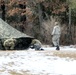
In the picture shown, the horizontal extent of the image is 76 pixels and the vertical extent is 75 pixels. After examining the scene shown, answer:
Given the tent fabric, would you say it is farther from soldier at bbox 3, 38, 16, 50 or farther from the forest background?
the forest background

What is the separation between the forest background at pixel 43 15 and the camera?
3528 centimetres

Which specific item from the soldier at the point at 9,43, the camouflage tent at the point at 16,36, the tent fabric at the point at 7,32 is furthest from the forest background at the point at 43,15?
the soldier at the point at 9,43

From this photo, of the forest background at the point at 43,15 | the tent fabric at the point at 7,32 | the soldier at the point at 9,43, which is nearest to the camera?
the soldier at the point at 9,43

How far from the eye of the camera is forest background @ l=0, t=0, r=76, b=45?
116 feet

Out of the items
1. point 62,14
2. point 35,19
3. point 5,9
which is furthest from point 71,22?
point 5,9

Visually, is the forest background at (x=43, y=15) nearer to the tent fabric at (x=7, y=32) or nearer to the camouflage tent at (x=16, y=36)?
the camouflage tent at (x=16, y=36)

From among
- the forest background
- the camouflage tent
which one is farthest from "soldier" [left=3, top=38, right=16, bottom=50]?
the forest background

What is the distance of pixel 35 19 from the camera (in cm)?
3872

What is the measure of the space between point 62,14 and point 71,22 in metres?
1.21

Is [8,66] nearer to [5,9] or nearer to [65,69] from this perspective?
[65,69]

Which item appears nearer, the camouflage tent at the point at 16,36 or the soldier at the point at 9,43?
the soldier at the point at 9,43

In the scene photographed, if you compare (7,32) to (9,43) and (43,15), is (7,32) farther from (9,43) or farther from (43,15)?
(43,15)

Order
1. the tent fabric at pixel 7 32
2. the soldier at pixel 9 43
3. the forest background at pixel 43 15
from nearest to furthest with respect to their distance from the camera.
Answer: the soldier at pixel 9 43
the tent fabric at pixel 7 32
the forest background at pixel 43 15

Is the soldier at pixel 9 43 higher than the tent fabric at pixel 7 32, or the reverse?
the tent fabric at pixel 7 32
